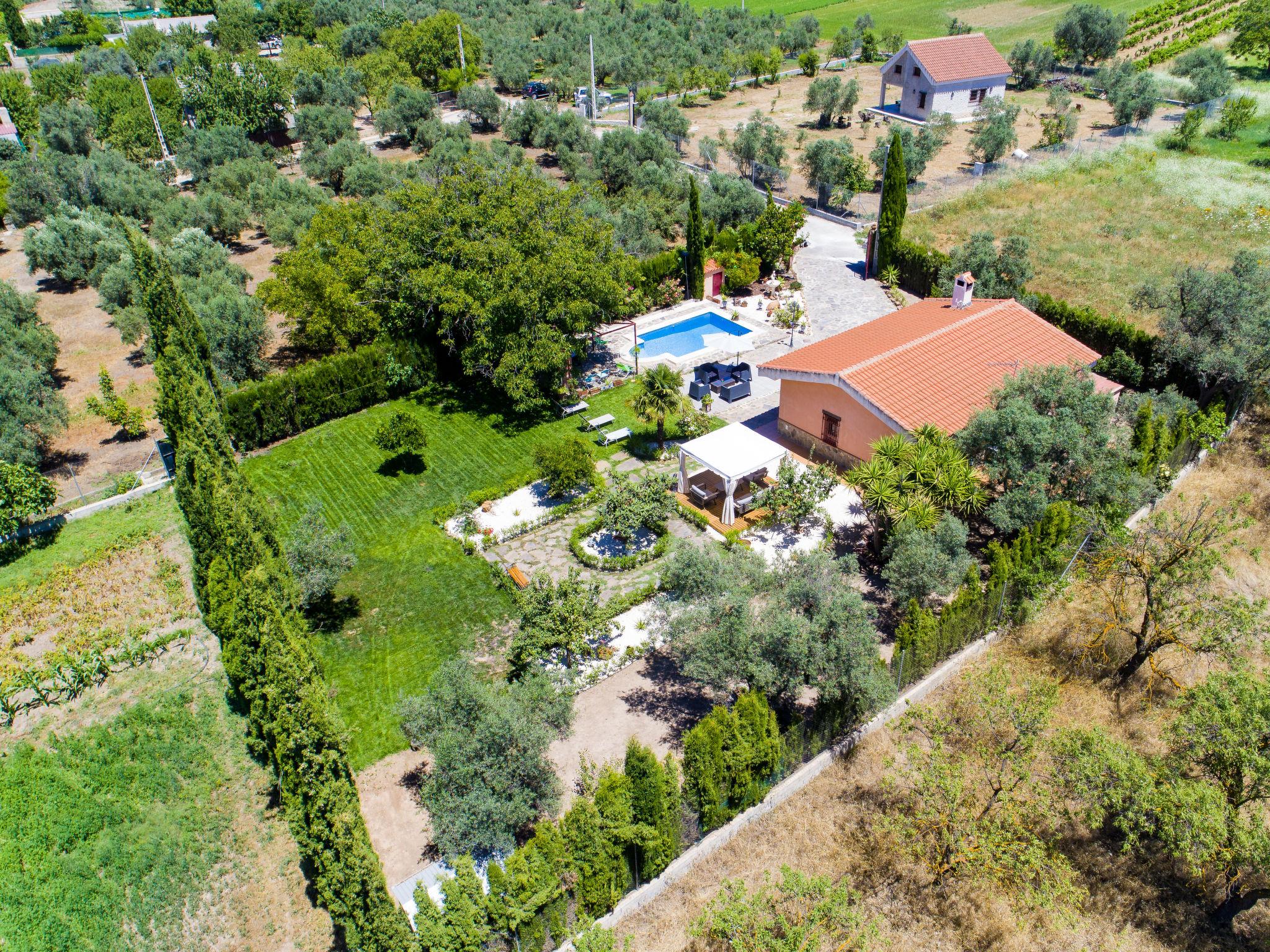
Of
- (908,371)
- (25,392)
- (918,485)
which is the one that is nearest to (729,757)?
(918,485)

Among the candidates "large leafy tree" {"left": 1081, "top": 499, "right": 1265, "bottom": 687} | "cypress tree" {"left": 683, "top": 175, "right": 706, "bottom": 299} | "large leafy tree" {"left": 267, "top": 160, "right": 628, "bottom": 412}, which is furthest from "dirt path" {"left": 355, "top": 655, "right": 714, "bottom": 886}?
"cypress tree" {"left": 683, "top": 175, "right": 706, "bottom": 299}

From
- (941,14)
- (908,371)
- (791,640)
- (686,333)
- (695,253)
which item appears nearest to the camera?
(791,640)

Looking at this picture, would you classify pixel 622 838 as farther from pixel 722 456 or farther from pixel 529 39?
pixel 529 39

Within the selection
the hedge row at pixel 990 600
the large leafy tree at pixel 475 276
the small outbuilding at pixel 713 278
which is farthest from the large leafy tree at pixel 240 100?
the hedge row at pixel 990 600

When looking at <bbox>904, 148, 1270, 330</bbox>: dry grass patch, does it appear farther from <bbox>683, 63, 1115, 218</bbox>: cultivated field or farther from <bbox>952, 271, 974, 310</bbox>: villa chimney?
<bbox>952, 271, 974, 310</bbox>: villa chimney

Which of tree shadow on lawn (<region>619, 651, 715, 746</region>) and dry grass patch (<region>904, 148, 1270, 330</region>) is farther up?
dry grass patch (<region>904, 148, 1270, 330</region>)

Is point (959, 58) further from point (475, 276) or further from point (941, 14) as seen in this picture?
point (475, 276)
